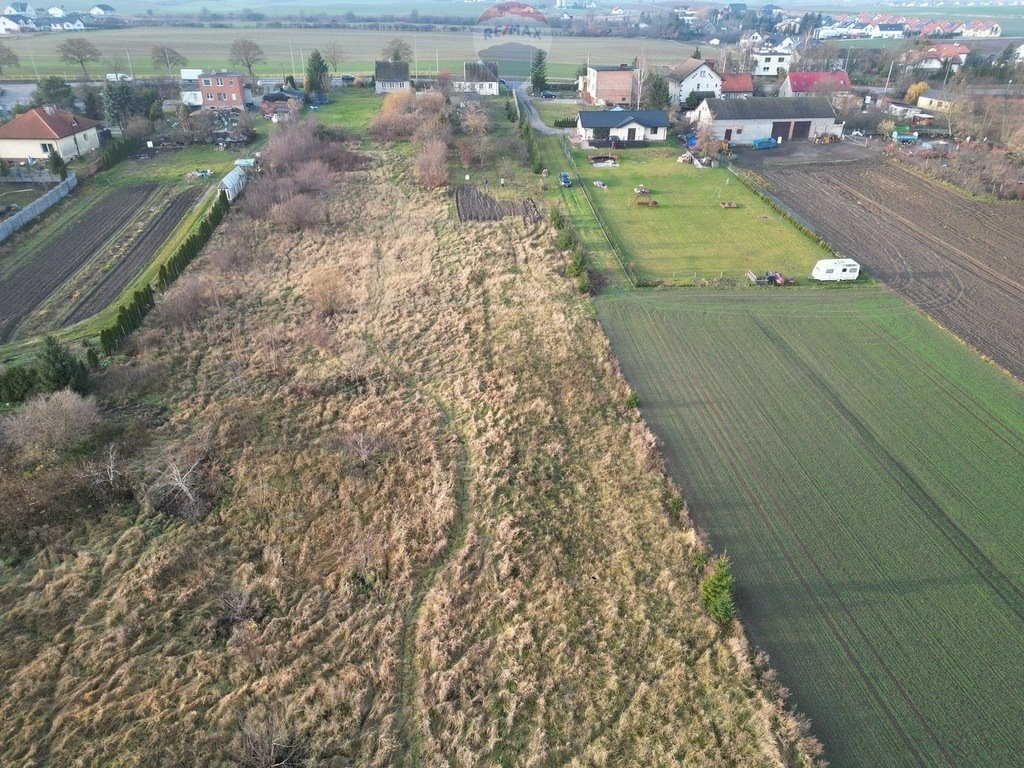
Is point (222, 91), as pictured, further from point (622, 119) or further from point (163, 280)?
point (163, 280)

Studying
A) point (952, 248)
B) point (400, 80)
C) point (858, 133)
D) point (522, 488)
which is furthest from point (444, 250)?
point (400, 80)

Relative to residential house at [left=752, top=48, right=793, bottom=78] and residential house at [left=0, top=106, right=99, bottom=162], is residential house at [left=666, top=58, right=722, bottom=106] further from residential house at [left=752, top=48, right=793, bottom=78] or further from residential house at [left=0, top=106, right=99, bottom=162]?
residential house at [left=0, top=106, right=99, bottom=162]

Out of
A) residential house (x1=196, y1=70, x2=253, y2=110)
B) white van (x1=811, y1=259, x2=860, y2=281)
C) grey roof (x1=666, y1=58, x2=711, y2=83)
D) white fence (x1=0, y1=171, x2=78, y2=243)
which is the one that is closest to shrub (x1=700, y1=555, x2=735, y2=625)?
white van (x1=811, y1=259, x2=860, y2=281)

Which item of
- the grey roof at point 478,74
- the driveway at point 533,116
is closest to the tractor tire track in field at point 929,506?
the driveway at point 533,116

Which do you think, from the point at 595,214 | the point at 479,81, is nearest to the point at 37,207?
the point at 595,214

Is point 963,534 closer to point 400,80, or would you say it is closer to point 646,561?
point 646,561
